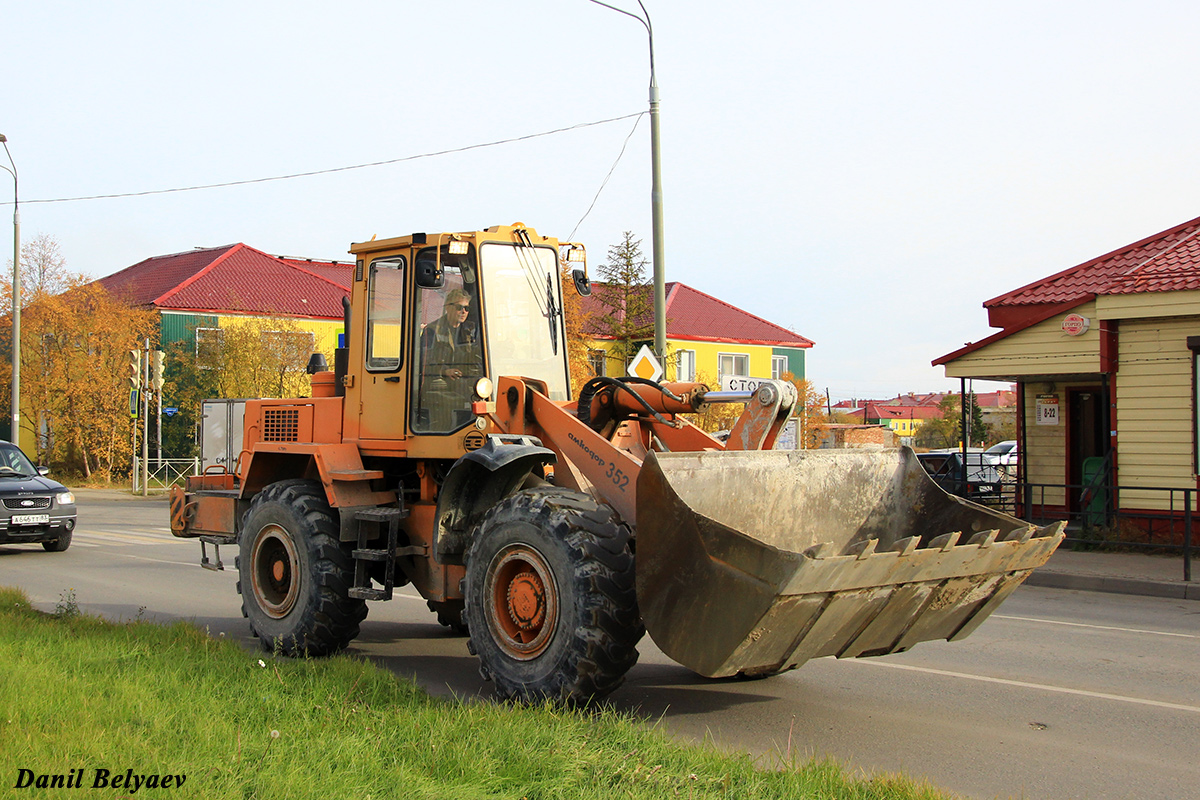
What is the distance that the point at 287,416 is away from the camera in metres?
8.88

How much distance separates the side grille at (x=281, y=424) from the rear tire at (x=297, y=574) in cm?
58

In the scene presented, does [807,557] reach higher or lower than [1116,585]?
higher

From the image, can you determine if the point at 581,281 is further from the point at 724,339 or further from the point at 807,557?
the point at 724,339

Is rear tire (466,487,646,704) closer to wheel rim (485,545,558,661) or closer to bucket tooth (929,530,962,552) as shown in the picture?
wheel rim (485,545,558,661)

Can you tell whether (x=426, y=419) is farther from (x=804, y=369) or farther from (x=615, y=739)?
(x=804, y=369)

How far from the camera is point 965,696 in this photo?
23.4 ft

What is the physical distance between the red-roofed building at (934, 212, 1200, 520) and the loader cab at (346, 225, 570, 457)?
1161 centimetres

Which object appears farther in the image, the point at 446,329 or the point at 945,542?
the point at 446,329

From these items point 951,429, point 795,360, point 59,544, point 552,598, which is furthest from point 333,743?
point 951,429

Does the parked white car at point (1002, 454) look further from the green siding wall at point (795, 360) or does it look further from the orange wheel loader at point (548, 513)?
the orange wheel loader at point (548, 513)

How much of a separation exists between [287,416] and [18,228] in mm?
28507

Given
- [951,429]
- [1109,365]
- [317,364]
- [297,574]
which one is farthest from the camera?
[951,429]

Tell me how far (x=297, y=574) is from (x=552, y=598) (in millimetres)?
2638

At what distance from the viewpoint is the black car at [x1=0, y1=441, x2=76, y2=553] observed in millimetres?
15562
